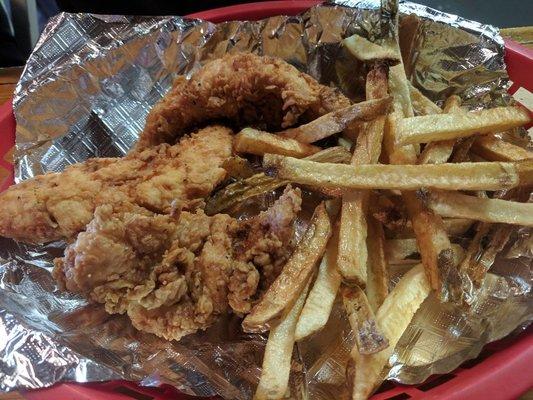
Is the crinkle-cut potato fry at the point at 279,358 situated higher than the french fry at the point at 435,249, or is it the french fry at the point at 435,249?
the crinkle-cut potato fry at the point at 279,358

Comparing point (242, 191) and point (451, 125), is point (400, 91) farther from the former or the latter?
point (242, 191)

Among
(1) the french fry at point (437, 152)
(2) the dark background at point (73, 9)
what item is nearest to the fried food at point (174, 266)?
(1) the french fry at point (437, 152)

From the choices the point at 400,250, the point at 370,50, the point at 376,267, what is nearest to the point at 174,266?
the point at 376,267

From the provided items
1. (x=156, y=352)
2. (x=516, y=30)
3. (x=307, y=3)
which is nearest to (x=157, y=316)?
(x=156, y=352)

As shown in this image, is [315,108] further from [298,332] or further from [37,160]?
[37,160]

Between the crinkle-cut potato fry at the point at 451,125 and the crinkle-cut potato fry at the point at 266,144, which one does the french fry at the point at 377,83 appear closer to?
the crinkle-cut potato fry at the point at 451,125
